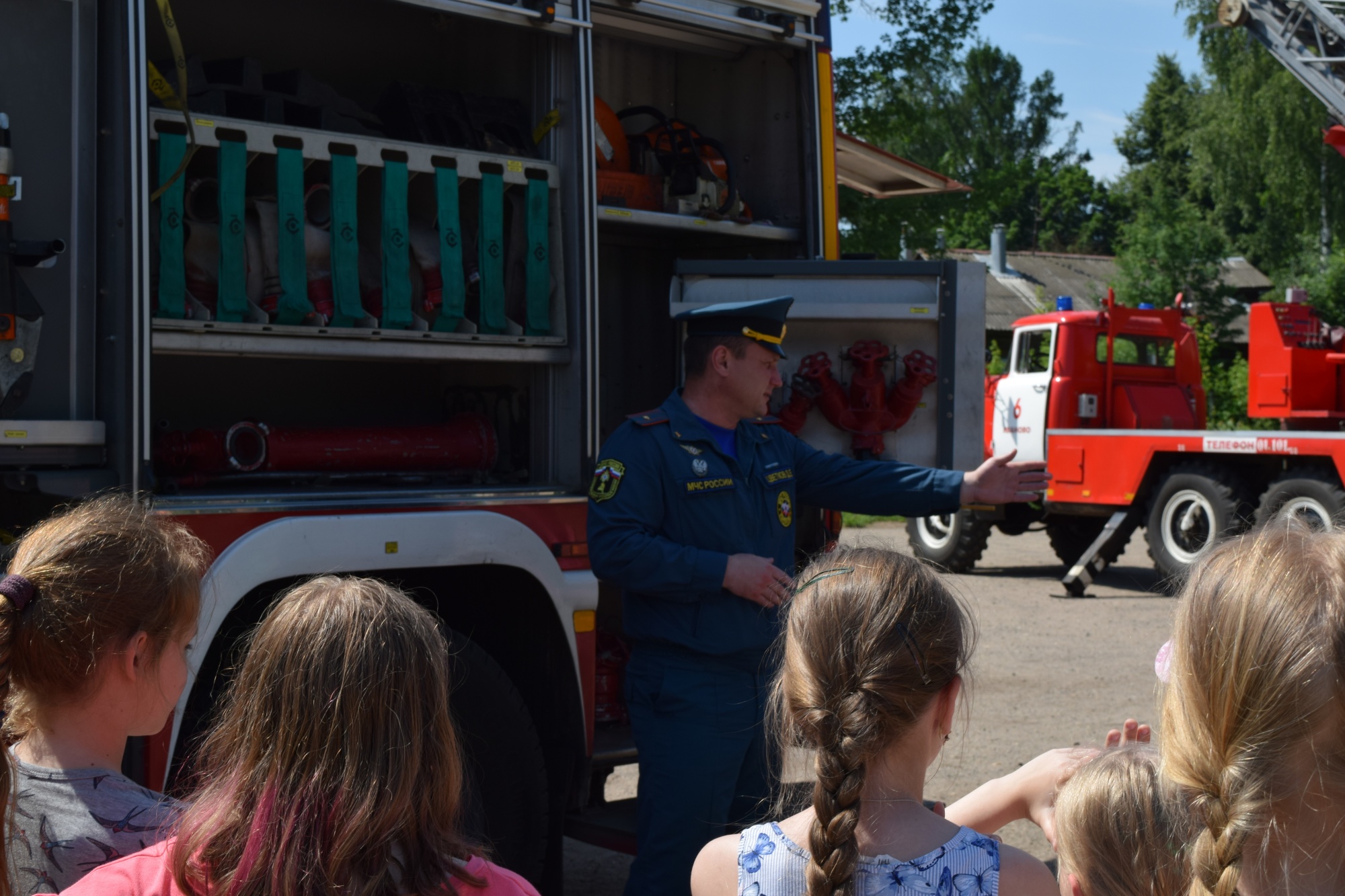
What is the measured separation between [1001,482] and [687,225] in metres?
1.29

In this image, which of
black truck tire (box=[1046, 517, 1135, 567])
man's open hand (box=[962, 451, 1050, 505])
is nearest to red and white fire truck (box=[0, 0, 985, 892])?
man's open hand (box=[962, 451, 1050, 505])

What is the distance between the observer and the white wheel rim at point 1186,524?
11086mm

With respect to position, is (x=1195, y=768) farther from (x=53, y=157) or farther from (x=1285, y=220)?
(x=1285, y=220)

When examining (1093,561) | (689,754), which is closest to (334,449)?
(689,754)

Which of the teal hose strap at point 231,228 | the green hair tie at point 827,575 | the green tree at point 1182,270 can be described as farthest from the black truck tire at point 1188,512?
the green tree at point 1182,270

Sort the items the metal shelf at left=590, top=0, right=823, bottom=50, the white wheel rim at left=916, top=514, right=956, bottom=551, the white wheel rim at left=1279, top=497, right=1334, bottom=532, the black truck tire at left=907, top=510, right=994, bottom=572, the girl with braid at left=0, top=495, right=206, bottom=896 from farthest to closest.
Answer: the white wheel rim at left=916, top=514, right=956, bottom=551 < the black truck tire at left=907, top=510, right=994, bottom=572 < the white wheel rim at left=1279, top=497, right=1334, bottom=532 < the metal shelf at left=590, top=0, right=823, bottom=50 < the girl with braid at left=0, top=495, right=206, bottom=896

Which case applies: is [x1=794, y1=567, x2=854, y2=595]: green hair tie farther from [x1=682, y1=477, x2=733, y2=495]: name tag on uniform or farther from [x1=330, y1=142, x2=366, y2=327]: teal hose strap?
[x1=330, y1=142, x2=366, y2=327]: teal hose strap

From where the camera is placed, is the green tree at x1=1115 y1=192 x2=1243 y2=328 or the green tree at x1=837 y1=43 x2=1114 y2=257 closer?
the green tree at x1=1115 y1=192 x2=1243 y2=328

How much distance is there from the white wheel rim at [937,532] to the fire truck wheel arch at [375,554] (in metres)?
10.3

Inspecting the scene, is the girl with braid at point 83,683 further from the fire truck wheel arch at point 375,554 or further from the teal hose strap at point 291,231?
the teal hose strap at point 291,231

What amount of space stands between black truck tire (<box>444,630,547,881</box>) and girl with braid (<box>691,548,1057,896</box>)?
5.89ft

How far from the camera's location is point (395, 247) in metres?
3.56

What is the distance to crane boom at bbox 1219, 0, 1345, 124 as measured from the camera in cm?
1267

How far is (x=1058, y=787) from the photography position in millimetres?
1997
